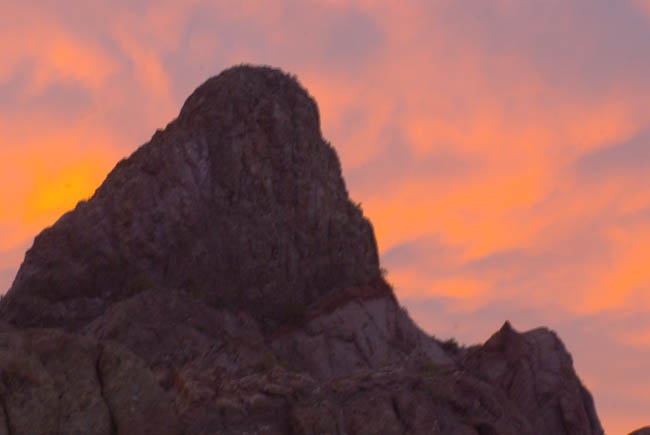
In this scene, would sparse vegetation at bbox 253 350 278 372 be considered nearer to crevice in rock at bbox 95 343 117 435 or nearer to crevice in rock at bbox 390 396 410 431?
crevice in rock at bbox 390 396 410 431

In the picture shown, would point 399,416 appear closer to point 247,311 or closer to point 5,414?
point 5,414

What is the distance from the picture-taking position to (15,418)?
32.3 meters

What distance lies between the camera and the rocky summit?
37.8 metres

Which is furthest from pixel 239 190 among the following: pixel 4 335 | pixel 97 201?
pixel 4 335

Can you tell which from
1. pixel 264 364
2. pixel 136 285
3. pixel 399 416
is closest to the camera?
pixel 399 416

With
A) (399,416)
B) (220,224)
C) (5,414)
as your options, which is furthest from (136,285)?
(5,414)

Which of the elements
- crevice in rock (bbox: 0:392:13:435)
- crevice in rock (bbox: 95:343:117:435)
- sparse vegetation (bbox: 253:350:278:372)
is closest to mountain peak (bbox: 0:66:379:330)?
sparse vegetation (bbox: 253:350:278:372)

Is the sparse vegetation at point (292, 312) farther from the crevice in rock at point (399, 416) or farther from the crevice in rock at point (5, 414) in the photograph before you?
the crevice in rock at point (5, 414)

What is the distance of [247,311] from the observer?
179 ft

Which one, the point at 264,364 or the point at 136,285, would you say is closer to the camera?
the point at 264,364

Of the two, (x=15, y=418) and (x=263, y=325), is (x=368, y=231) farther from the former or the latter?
(x=15, y=418)

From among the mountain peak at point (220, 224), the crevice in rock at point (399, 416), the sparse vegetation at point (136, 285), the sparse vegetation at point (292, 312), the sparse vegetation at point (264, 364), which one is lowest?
the crevice in rock at point (399, 416)

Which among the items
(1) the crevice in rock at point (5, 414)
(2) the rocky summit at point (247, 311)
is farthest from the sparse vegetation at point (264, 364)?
(1) the crevice in rock at point (5, 414)

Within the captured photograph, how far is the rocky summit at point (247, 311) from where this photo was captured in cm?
3778
